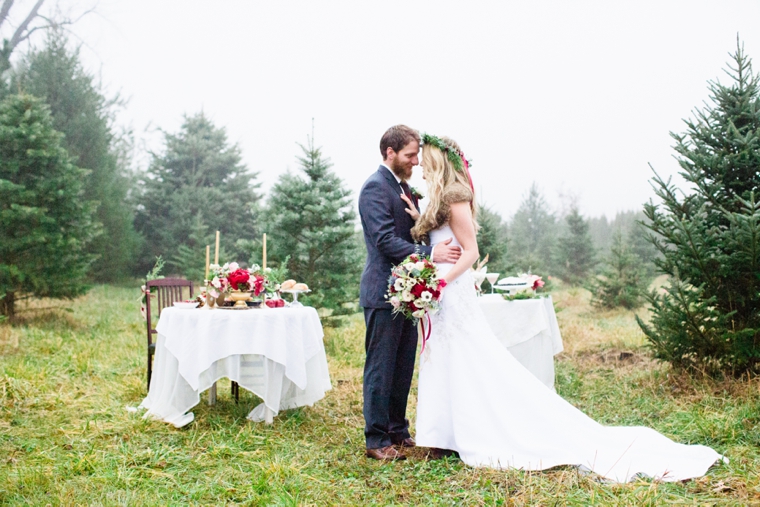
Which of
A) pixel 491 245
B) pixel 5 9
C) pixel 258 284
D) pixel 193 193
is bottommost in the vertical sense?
pixel 258 284

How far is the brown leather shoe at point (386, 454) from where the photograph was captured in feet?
13.2

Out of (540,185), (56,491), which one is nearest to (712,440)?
(56,491)

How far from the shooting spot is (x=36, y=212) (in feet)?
34.5

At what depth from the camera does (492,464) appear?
3607 millimetres

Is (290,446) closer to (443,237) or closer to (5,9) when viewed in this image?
(443,237)

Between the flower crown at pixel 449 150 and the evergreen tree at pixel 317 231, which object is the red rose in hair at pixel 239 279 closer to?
the flower crown at pixel 449 150

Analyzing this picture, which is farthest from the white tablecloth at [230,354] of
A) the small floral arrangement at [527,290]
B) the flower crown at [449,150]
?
the small floral arrangement at [527,290]

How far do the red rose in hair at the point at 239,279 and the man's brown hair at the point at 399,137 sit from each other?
1749mm

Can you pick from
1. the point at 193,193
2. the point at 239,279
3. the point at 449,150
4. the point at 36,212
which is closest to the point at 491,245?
the point at 239,279

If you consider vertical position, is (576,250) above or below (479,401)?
above

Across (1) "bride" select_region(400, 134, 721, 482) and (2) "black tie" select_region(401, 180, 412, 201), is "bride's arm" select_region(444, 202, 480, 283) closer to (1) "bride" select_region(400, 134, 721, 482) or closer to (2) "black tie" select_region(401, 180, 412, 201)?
(1) "bride" select_region(400, 134, 721, 482)

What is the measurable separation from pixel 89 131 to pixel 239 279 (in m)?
17.0

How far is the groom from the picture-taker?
4008 mm

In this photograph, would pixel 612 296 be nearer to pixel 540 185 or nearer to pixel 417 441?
pixel 417 441
